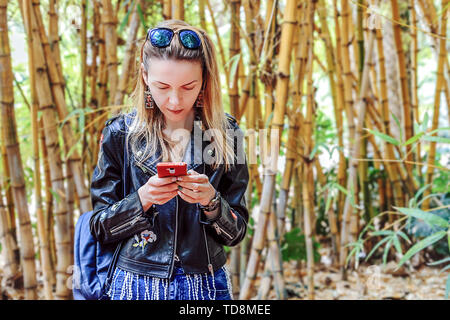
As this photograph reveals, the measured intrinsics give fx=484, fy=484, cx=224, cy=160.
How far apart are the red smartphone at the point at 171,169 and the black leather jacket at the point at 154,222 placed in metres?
0.10

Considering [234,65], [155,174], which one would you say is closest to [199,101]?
[155,174]

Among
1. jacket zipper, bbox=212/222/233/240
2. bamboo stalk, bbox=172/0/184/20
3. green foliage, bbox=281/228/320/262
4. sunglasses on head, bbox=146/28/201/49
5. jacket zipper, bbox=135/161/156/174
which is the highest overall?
bamboo stalk, bbox=172/0/184/20

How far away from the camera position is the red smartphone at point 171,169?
68 centimetres

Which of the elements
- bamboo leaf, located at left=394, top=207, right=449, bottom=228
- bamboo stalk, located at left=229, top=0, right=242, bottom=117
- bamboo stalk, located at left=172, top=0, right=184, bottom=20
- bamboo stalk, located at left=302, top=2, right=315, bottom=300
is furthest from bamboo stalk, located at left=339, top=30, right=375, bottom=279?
bamboo stalk, located at left=172, top=0, right=184, bottom=20

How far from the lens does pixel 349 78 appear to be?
5.15ft

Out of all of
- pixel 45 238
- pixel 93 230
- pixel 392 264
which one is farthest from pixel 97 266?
pixel 392 264

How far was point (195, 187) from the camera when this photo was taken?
70 centimetres

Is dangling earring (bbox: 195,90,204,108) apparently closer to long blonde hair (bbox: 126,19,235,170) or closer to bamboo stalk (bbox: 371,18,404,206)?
long blonde hair (bbox: 126,19,235,170)

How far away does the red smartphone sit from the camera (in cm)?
68

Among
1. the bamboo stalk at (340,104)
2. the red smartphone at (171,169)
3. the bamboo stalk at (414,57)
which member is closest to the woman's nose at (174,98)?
the red smartphone at (171,169)

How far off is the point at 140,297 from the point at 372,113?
1.35 m

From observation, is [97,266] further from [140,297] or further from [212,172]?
[212,172]

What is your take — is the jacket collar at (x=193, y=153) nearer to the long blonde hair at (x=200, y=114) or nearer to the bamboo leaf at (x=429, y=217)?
the long blonde hair at (x=200, y=114)

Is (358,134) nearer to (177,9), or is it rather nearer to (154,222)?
(177,9)
